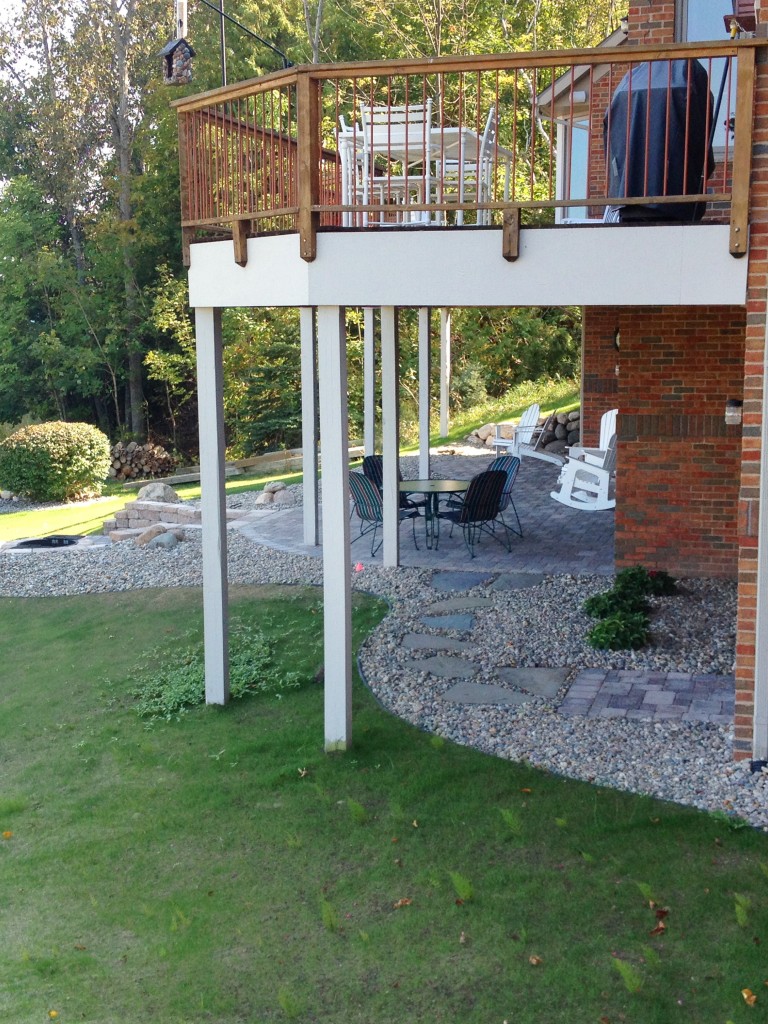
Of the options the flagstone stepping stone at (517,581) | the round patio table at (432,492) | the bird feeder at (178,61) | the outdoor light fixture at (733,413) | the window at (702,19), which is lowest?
the flagstone stepping stone at (517,581)

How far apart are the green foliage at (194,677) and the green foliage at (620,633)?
7.09 ft

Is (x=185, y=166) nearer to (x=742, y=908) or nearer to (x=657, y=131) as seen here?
(x=657, y=131)

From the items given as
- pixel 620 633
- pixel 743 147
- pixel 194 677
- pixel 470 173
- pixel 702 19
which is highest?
pixel 702 19

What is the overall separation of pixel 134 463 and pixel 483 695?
61.6 ft

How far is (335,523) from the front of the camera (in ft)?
20.9

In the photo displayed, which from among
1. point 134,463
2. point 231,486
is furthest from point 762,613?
point 134,463

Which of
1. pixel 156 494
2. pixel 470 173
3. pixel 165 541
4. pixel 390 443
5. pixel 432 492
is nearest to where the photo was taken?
pixel 390 443

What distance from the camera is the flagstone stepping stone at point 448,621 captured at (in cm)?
862

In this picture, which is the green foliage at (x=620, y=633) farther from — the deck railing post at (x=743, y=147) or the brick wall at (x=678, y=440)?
the deck railing post at (x=743, y=147)

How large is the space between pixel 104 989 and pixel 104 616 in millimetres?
6124

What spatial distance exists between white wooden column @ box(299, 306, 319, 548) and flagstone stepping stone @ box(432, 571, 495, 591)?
2.20 meters

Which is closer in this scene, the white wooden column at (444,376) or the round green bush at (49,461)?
the round green bush at (49,461)

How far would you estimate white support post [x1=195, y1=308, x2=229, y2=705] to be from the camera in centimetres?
710

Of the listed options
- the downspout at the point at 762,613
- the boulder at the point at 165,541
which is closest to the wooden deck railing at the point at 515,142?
the downspout at the point at 762,613
